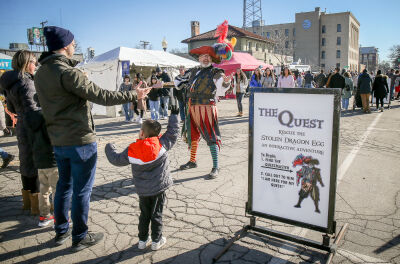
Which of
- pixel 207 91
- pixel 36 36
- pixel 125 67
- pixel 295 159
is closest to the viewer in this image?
pixel 295 159

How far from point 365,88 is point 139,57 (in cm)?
1045

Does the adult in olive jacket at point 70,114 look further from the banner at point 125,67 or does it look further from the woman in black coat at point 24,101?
the banner at point 125,67

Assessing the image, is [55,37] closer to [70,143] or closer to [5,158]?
[70,143]

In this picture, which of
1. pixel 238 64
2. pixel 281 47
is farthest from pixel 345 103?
pixel 281 47

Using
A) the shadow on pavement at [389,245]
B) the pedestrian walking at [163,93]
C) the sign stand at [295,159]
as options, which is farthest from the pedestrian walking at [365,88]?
the sign stand at [295,159]

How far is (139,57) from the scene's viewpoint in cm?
1475

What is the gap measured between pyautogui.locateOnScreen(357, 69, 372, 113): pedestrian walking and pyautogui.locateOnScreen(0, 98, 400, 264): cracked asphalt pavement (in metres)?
7.19

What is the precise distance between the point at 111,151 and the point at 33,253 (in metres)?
1.29

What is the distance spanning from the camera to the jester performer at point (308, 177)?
2590 millimetres

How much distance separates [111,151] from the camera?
273cm

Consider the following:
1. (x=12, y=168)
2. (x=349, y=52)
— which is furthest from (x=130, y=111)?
(x=349, y=52)

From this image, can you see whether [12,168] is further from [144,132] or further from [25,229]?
[144,132]

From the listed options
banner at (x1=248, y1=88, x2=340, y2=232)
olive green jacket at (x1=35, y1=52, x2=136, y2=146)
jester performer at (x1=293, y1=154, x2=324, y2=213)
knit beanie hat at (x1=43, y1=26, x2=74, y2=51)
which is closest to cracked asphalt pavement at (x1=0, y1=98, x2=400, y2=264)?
banner at (x1=248, y1=88, x2=340, y2=232)

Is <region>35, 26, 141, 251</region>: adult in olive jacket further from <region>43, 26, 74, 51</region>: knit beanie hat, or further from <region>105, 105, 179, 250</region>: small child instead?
<region>105, 105, 179, 250</region>: small child
